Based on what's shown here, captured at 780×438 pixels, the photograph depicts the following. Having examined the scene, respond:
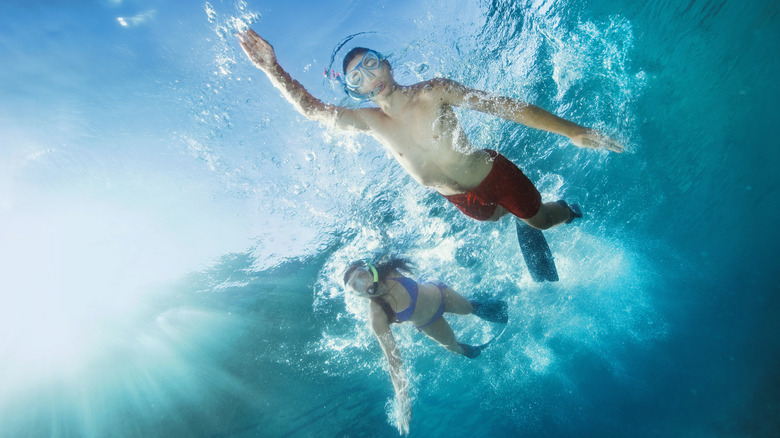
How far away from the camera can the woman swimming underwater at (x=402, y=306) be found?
5129 millimetres

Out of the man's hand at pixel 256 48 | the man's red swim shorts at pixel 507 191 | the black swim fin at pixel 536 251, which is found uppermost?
the man's hand at pixel 256 48

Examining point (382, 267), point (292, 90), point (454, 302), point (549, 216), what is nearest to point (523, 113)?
point (549, 216)

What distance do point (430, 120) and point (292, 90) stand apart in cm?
141

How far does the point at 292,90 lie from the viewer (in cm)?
303

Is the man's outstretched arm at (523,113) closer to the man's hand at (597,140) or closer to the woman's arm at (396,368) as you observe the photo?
the man's hand at (597,140)

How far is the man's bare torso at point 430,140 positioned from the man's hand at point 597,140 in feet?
3.06

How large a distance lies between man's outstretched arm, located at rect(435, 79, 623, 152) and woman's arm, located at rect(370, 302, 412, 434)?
4.00 meters

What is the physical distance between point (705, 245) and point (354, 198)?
117 feet

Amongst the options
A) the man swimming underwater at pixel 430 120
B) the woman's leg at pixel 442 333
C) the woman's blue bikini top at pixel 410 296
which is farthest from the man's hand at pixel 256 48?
the woman's leg at pixel 442 333

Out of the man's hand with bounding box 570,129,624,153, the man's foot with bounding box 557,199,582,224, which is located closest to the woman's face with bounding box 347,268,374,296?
the man's foot with bounding box 557,199,582,224

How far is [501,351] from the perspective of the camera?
24.4 m

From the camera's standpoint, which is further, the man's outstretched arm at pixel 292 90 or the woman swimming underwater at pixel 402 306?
the woman swimming underwater at pixel 402 306

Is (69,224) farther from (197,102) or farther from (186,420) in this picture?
(186,420)

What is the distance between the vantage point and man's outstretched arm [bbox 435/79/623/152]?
253cm
